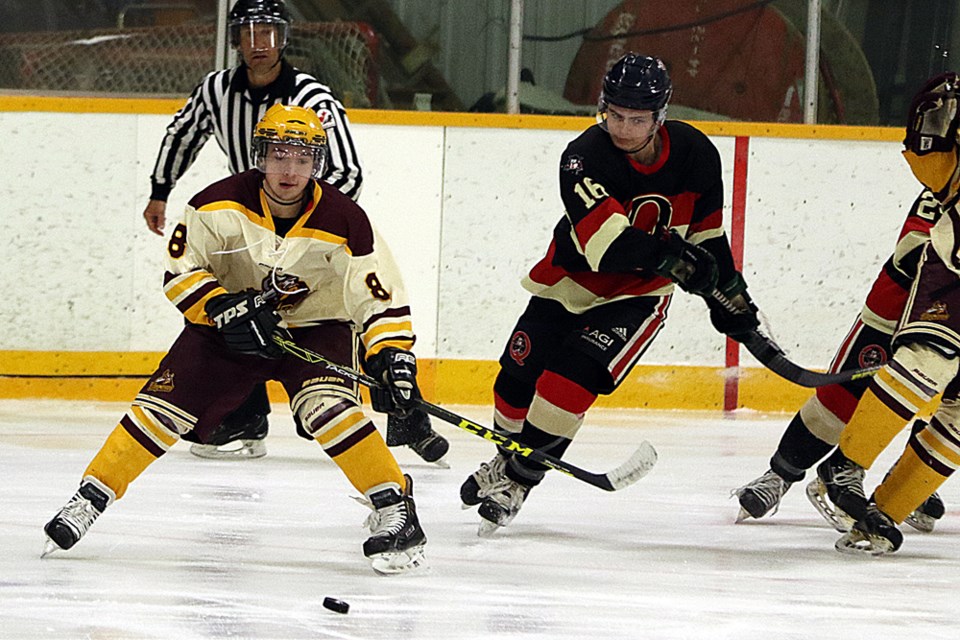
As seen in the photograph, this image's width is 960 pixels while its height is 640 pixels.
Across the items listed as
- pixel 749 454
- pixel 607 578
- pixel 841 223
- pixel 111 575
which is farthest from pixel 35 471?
pixel 841 223

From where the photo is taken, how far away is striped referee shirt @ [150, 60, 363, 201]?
3.98m

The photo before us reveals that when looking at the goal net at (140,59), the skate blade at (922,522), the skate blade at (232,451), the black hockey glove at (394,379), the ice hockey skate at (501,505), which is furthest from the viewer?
the goal net at (140,59)

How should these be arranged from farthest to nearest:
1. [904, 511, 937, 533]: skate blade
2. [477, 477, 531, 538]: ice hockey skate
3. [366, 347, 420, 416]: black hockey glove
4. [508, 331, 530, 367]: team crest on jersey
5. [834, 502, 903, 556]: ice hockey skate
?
[904, 511, 937, 533]: skate blade → [508, 331, 530, 367]: team crest on jersey → [477, 477, 531, 538]: ice hockey skate → [834, 502, 903, 556]: ice hockey skate → [366, 347, 420, 416]: black hockey glove

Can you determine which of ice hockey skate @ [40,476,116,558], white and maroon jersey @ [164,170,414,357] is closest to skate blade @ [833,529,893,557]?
white and maroon jersey @ [164,170,414,357]

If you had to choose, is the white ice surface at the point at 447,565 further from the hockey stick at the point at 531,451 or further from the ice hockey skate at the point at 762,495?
the hockey stick at the point at 531,451

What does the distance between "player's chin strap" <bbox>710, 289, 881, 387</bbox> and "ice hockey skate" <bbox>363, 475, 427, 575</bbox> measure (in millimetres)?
833

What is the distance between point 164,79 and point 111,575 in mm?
2874

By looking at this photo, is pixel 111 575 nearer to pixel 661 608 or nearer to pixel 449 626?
pixel 449 626

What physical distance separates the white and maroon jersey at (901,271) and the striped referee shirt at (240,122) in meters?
1.40

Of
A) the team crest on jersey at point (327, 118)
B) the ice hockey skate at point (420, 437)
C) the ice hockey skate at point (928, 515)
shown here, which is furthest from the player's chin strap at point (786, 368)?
the team crest on jersey at point (327, 118)

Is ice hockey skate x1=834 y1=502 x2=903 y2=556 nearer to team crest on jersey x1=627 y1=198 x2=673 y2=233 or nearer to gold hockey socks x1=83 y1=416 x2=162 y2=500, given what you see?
team crest on jersey x1=627 y1=198 x2=673 y2=233

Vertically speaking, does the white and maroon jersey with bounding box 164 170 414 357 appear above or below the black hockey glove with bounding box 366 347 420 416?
above

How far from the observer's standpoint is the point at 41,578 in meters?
2.57

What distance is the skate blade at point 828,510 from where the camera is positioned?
3.18 metres
